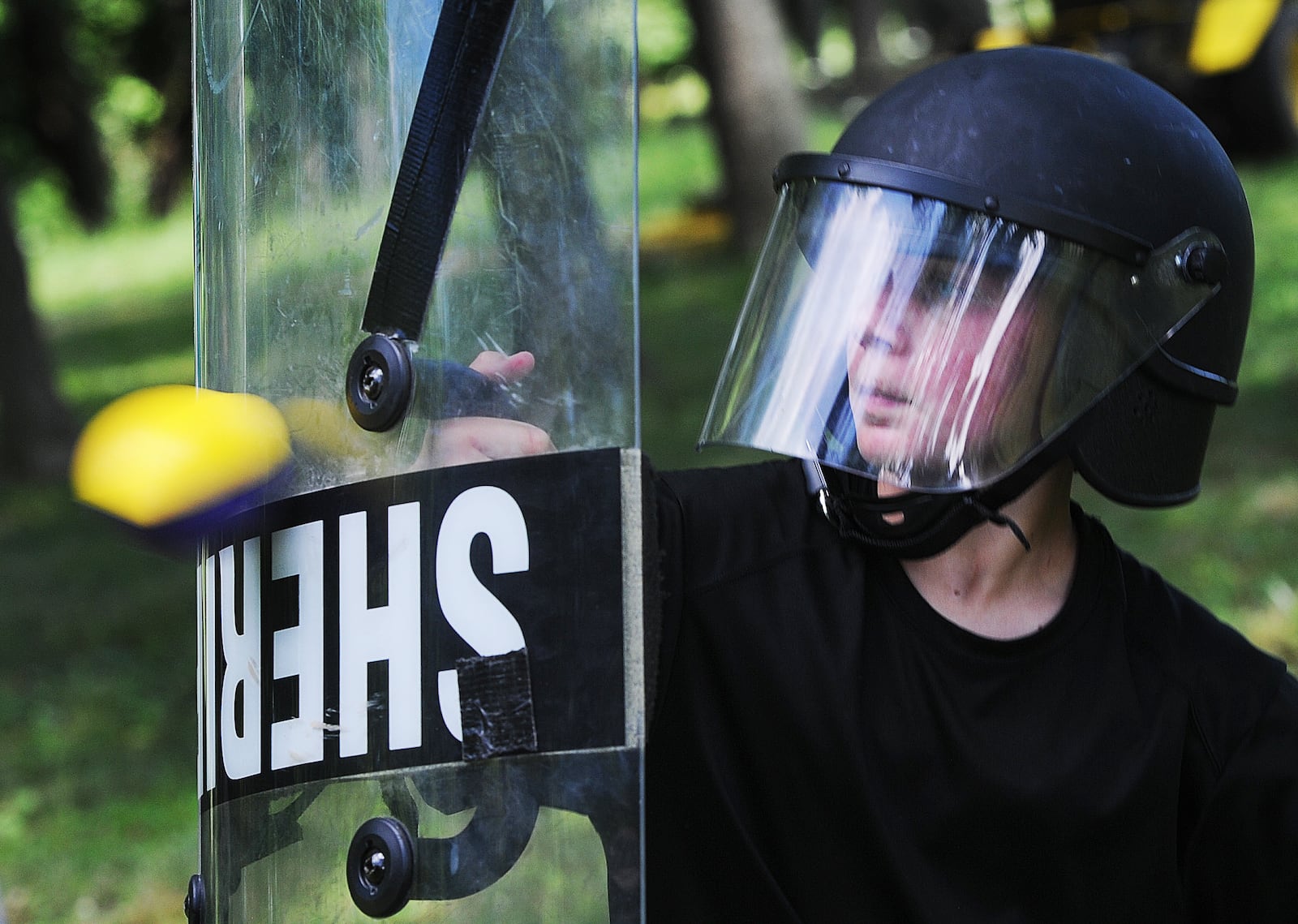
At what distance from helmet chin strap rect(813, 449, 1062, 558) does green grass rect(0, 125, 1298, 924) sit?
1.74 metres

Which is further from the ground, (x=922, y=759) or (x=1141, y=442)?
(x=1141, y=442)

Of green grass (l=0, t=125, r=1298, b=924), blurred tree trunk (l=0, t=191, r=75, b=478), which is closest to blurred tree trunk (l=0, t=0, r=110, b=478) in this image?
blurred tree trunk (l=0, t=191, r=75, b=478)

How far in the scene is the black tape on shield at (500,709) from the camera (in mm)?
1182

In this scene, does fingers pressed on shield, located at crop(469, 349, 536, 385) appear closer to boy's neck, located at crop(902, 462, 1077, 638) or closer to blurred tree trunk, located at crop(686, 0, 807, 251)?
boy's neck, located at crop(902, 462, 1077, 638)

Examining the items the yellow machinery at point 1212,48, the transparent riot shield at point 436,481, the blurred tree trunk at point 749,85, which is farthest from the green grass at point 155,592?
A: the transparent riot shield at point 436,481

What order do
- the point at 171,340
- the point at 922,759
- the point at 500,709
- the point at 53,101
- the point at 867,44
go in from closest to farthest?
the point at 500,709 < the point at 922,759 < the point at 171,340 < the point at 867,44 < the point at 53,101

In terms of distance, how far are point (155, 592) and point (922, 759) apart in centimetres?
547

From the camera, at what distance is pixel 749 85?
9.05m

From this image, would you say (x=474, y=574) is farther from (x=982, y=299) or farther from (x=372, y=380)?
(x=982, y=299)

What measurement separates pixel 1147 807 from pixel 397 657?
1007 mm

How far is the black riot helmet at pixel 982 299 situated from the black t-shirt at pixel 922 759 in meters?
0.13

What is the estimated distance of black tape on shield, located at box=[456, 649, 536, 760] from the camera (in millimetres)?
1182

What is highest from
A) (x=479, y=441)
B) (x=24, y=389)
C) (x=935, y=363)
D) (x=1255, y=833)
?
(x=24, y=389)

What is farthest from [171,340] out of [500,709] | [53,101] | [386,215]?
[500,709]
